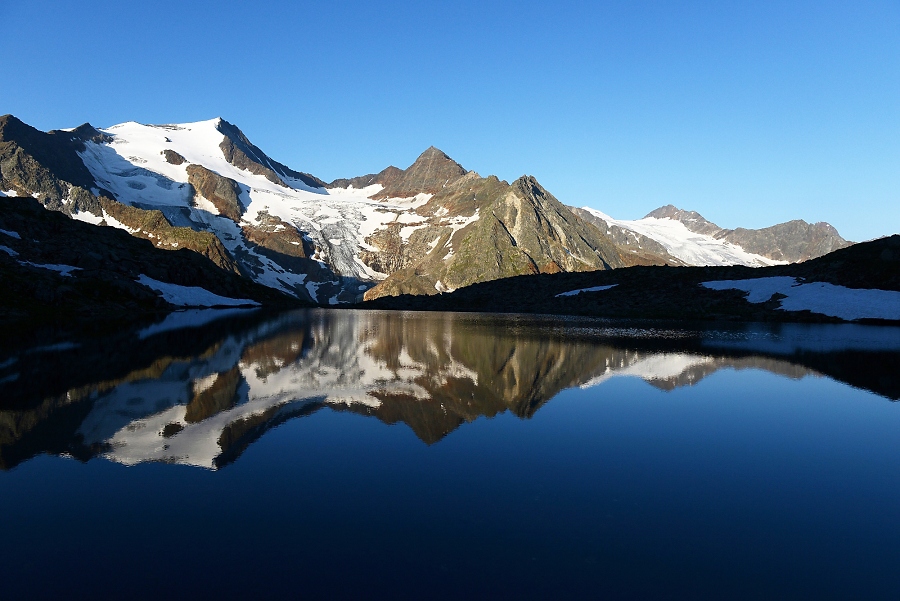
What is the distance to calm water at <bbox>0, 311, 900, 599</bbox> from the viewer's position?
988 cm

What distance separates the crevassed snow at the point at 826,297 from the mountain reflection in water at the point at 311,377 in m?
23.4

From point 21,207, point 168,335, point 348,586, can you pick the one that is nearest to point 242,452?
point 348,586

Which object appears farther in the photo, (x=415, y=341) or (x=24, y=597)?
(x=415, y=341)

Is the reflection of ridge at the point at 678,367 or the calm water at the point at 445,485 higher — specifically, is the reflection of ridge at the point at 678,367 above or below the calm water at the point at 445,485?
above

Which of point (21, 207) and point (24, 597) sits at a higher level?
point (21, 207)

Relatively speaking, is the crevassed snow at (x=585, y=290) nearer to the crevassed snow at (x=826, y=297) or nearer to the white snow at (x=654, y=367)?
the crevassed snow at (x=826, y=297)

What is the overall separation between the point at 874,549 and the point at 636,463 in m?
5.86

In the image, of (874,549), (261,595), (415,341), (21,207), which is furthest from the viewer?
(21,207)

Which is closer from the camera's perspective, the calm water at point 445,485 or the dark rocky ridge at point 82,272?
the calm water at point 445,485

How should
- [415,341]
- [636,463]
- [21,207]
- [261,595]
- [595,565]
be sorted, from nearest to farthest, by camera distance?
1. [261,595]
2. [595,565]
3. [636,463]
4. [415,341]
5. [21,207]

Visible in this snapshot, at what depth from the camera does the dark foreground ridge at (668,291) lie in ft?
283

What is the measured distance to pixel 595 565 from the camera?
400 inches

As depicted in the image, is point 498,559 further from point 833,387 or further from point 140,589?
point 833,387

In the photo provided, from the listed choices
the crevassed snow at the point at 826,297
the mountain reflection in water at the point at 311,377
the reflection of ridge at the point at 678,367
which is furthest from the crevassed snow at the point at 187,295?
the crevassed snow at the point at 826,297
